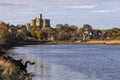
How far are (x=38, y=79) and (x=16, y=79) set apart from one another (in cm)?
860

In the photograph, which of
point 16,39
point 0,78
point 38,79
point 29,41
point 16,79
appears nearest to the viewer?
point 0,78

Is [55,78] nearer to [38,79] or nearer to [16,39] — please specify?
[38,79]

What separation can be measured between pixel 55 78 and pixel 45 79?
1.05m

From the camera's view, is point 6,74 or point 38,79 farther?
point 38,79

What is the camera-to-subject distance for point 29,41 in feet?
608

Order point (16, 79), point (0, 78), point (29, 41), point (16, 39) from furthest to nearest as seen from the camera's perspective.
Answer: point (29, 41), point (16, 39), point (16, 79), point (0, 78)

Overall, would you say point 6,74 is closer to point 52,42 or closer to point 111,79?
point 111,79

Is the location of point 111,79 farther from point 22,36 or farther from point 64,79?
point 22,36

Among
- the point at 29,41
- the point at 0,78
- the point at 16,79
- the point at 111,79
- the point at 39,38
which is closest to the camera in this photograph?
the point at 0,78

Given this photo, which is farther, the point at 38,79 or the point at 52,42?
the point at 52,42

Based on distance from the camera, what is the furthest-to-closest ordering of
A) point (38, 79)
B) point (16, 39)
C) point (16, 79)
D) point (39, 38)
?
point (39, 38) < point (16, 39) < point (38, 79) < point (16, 79)

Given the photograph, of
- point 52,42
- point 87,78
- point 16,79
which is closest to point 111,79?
point 87,78

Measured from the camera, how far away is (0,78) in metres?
19.7

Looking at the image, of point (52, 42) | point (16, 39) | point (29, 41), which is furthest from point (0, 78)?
point (52, 42)
